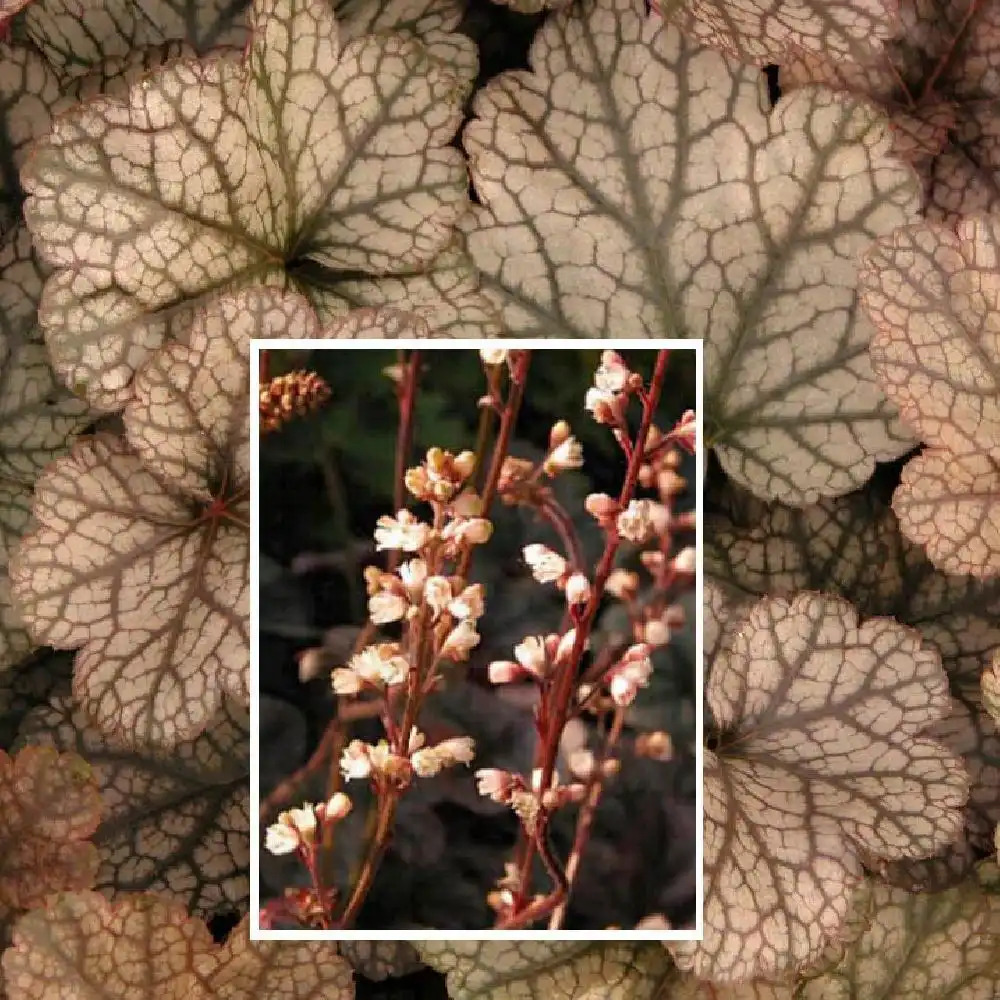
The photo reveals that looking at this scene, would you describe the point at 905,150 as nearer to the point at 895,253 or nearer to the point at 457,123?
the point at 895,253

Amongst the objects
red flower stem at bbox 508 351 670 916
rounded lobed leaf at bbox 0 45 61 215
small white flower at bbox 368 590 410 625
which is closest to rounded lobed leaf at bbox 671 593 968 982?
red flower stem at bbox 508 351 670 916

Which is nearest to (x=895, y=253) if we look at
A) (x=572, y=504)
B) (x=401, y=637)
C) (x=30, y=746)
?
(x=572, y=504)

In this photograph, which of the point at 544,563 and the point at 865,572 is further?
the point at 865,572

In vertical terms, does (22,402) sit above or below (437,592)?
above

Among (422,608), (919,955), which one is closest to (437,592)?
(422,608)

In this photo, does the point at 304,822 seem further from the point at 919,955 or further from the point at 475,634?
the point at 919,955

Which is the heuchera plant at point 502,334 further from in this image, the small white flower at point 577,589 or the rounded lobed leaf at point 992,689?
the small white flower at point 577,589
